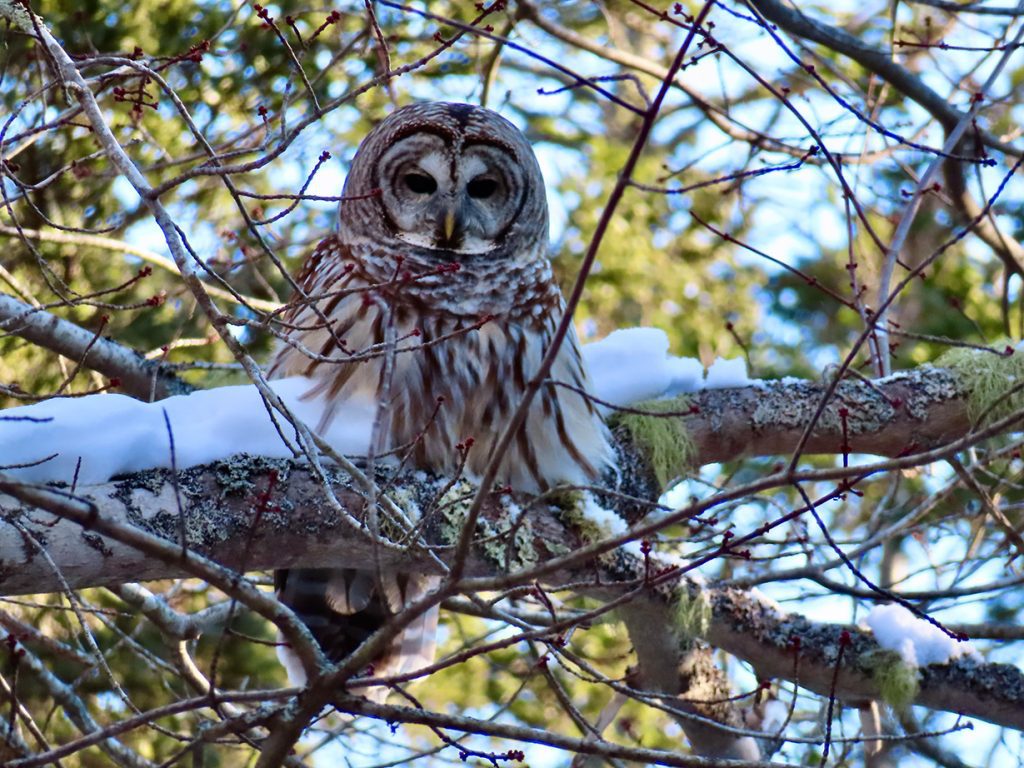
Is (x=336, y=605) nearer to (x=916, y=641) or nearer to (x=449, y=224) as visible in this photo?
(x=449, y=224)

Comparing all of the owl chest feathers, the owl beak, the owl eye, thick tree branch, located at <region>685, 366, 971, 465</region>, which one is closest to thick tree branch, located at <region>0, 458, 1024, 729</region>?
the owl chest feathers

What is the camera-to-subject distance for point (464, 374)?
403cm

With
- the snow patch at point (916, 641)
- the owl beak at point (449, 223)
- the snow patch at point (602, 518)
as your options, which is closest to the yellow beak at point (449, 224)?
the owl beak at point (449, 223)

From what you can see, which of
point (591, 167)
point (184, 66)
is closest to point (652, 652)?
point (184, 66)

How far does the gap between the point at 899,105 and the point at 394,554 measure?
584 cm

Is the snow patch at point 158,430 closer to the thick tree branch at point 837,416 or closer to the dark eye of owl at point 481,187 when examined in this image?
the dark eye of owl at point 481,187

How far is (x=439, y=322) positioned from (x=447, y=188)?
28.0 inches

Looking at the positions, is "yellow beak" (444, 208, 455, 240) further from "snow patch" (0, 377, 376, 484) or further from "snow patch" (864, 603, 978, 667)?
"snow patch" (864, 603, 978, 667)

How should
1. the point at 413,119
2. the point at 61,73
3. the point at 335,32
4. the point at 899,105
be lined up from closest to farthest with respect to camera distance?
the point at 61,73 < the point at 413,119 < the point at 335,32 < the point at 899,105

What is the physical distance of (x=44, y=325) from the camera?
409 cm

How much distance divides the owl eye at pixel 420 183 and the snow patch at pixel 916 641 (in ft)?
7.04

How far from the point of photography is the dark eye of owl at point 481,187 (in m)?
4.69

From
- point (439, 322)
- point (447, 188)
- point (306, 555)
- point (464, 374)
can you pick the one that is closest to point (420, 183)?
point (447, 188)

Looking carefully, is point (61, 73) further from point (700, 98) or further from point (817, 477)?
point (700, 98)
